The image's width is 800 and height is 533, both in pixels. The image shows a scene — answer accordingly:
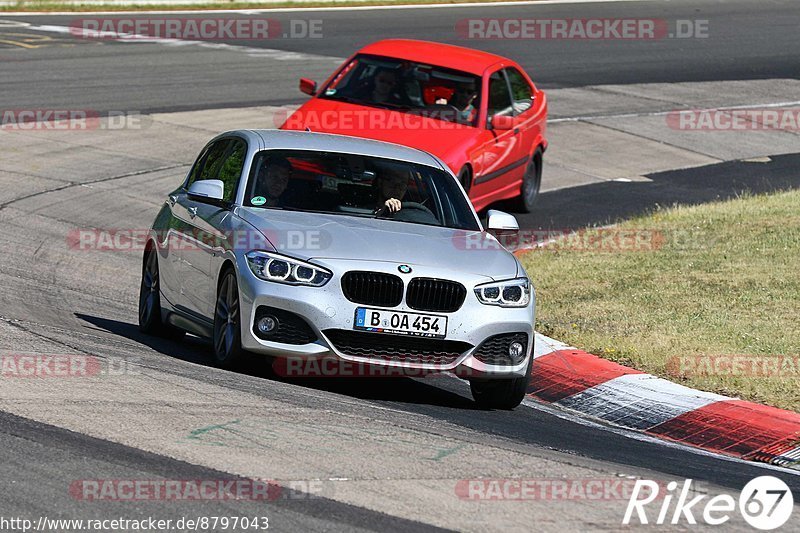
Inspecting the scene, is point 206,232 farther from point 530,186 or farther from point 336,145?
point 530,186

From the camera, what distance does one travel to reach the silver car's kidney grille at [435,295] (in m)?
8.38

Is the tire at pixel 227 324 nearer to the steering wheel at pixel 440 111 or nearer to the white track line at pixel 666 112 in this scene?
the steering wheel at pixel 440 111

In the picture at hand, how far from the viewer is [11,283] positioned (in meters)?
11.6

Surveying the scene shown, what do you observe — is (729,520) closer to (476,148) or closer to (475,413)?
(475,413)

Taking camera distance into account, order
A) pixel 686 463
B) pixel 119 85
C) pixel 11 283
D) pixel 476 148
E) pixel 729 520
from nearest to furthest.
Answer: pixel 729 520
pixel 686 463
pixel 11 283
pixel 476 148
pixel 119 85

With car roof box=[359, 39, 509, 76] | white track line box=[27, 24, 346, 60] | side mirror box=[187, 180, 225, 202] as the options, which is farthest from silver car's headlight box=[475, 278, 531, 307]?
white track line box=[27, 24, 346, 60]

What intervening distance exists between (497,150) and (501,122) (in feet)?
1.26

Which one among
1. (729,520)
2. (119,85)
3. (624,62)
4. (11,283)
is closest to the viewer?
(729,520)

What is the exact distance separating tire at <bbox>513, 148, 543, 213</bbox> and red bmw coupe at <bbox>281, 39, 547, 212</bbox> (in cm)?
26

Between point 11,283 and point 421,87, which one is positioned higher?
point 421,87

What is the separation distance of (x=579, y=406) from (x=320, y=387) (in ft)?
5.58

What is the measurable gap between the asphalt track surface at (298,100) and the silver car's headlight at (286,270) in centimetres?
61

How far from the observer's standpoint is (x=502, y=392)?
8.91 meters

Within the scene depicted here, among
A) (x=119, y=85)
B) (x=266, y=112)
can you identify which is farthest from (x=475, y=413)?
(x=119, y=85)
